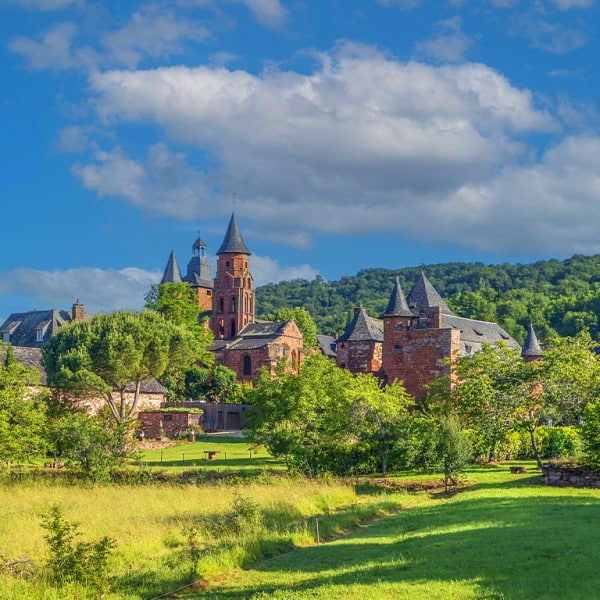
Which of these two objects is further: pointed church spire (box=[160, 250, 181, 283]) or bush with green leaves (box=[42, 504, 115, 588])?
pointed church spire (box=[160, 250, 181, 283])

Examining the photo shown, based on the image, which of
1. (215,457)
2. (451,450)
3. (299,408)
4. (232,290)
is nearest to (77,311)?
(232,290)

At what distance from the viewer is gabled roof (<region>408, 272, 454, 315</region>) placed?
61219mm

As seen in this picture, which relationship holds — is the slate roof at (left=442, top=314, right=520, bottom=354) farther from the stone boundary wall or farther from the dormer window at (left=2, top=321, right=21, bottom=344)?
the dormer window at (left=2, top=321, right=21, bottom=344)

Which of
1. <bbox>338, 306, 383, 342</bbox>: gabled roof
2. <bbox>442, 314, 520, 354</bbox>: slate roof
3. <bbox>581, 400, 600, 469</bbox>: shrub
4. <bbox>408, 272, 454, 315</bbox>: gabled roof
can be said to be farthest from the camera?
<bbox>338, 306, 383, 342</bbox>: gabled roof

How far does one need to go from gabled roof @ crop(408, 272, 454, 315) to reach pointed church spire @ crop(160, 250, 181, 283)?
196 ft

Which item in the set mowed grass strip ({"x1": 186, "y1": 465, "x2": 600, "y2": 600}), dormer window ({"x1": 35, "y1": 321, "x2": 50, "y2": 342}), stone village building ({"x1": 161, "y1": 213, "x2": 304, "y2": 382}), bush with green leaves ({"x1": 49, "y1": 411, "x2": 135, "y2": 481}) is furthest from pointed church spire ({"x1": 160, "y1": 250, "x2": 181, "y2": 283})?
mowed grass strip ({"x1": 186, "y1": 465, "x2": 600, "y2": 600})

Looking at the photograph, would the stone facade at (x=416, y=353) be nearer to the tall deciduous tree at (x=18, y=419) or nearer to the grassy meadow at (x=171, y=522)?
the grassy meadow at (x=171, y=522)

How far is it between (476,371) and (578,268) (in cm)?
15169

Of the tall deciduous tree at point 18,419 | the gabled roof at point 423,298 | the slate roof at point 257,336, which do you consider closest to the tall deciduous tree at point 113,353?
the tall deciduous tree at point 18,419

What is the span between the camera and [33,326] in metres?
86.2

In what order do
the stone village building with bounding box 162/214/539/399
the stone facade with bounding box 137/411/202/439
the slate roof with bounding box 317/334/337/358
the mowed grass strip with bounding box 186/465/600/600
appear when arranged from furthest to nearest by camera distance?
the slate roof with bounding box 317/334/337/358 < the stone village building with bounding box 162/214/539/399 < the stone facade with bounding box 137/411/202/439 < the mowed grass strip with bounding box 186/465/600/600

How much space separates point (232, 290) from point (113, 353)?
48139 millimetres

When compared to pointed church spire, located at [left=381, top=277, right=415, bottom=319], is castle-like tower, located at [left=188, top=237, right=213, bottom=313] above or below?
above

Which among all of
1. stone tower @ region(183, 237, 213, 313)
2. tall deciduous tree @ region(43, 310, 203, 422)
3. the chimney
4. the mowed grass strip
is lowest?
the mowed grass strip
